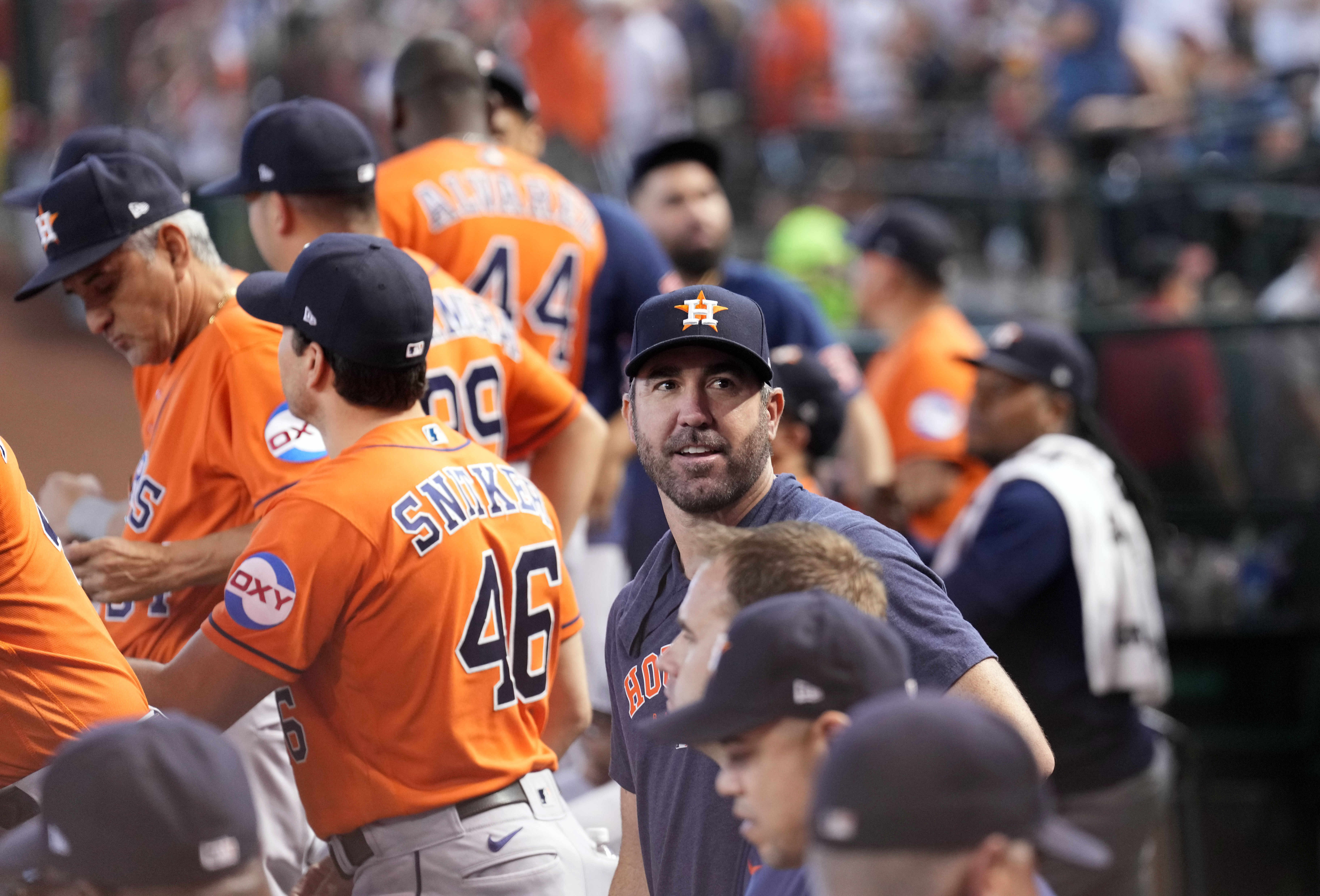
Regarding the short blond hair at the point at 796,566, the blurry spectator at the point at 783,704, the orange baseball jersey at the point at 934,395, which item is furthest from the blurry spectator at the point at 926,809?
the orange baseball jersey at the point at 934,395

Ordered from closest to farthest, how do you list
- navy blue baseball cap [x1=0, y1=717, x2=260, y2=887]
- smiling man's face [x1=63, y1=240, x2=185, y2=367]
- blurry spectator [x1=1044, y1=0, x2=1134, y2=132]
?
navy blue baseball cap [x1=0, y1=717, x2=260, y2=887] < smiling man's face [x1=63, y1=240, x2=185, y2=367] < blurry spectator [x1=1044, y1=0, x2=1134, y2=132]

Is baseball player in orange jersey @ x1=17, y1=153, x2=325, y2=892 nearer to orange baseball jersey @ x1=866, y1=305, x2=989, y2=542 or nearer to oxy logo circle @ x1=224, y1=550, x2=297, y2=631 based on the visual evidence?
oxy logo circle @ x1=224, y1=550, x2=297, y2=631

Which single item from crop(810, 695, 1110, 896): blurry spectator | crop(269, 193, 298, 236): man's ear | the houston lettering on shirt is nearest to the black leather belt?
the houston lettering on shirt

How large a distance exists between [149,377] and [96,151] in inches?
23.9

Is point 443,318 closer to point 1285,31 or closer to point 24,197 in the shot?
point 24,197

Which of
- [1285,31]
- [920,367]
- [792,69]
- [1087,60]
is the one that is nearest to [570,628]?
[920,367]

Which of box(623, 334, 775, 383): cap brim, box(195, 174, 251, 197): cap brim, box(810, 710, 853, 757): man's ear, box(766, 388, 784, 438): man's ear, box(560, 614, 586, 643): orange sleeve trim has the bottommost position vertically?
box(560, 614, 586, 643): orange sleeve trim

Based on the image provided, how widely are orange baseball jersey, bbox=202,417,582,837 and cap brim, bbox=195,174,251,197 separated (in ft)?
3.43

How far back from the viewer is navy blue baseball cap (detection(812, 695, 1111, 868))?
5.11ft

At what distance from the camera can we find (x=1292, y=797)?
23.5 ft

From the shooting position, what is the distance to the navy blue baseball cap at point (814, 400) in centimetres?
464

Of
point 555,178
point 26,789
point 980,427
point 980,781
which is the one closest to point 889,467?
point 980,427

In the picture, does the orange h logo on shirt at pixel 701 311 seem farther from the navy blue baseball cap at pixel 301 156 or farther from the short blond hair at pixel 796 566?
the navy blue baseball cap at pixel 301 156

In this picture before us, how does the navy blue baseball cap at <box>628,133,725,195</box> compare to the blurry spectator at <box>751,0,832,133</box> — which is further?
the blurry spectator at <box>751,0,832,133</box>
